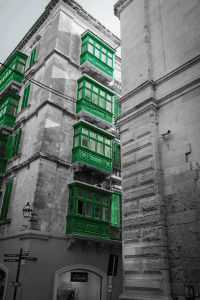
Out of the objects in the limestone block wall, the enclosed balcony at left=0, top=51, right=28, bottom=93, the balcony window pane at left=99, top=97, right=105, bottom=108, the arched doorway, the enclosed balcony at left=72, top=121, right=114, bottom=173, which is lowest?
the arched doorway

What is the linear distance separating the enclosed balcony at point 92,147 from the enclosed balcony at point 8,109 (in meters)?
5.65

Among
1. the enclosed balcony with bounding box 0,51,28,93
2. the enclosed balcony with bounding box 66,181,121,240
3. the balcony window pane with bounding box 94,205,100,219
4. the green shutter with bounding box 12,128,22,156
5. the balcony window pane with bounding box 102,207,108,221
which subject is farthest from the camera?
the enclosed balcony with bounding box 0,51,28,93

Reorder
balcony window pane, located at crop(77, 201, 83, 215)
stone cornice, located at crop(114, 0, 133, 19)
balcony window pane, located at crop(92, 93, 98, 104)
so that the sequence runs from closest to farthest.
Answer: stone cornice, located at crop(114, 0, 133, 19), balcony window pane, located at crop(77, 201, 83, 215), balcony window pane, located at crop(92, 93, 98, 104)

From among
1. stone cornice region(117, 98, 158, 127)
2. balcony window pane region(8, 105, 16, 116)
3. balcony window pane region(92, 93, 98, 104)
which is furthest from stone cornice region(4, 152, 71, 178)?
stone cornice region(117, 98, 158, 127)

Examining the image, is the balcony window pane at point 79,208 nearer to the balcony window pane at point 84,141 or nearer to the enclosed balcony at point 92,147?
the enclosed balcony at point 92,147

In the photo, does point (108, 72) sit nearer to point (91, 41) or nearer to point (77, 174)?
point (91, 41)

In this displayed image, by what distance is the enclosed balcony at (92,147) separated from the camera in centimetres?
1644

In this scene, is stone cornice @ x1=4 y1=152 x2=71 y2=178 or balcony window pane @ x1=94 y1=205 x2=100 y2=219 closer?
stone cornice @ x1=4 y1=152 x2=71 y2=178

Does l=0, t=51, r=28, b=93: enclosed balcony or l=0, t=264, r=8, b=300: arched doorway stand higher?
l=0, t=51, r=28, b=93: enclosed balcony

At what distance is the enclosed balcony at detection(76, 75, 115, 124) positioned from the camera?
18141mm

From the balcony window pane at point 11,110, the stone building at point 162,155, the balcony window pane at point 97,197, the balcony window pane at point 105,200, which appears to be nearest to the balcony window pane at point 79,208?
the balcony window pane at point 97,197

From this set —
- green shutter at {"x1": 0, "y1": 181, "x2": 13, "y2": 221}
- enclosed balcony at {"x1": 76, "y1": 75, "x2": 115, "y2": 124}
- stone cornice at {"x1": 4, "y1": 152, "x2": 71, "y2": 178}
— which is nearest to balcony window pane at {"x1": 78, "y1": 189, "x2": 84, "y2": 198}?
stone cornice at {"x1": 4, "y1": 152, "x2": 71, "y2": 178}

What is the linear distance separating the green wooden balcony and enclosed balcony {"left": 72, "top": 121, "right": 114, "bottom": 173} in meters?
5.80

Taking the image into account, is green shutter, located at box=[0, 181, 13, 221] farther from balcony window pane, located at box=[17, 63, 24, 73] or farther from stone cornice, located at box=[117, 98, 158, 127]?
balcony window pane, located at box=[17, 63, 24, 73]
